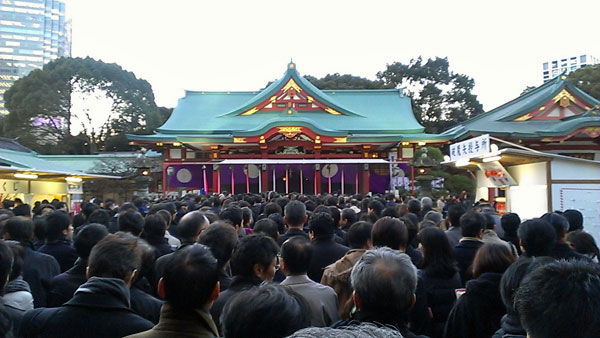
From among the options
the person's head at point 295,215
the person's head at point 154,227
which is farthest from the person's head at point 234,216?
the person's head at point 154,227

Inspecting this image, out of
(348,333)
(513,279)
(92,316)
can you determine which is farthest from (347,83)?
(348,333)

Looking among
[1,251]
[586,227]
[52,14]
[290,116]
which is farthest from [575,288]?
[52,14]

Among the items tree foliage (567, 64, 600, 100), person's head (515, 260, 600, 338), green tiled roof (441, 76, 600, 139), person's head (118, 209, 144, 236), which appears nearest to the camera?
person's head (515, 260, 600, 338)

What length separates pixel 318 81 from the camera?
1737 inches

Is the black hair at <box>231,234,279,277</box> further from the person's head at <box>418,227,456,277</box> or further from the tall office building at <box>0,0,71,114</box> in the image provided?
the tall office building at <box>0,0,71,114</box>

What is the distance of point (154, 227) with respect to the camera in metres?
4.50

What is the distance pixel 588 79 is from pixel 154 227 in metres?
35.1

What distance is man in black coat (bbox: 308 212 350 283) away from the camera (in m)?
4.05

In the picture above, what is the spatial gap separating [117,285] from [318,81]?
141 ft

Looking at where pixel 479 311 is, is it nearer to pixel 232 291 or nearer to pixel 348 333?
pixel 232 291

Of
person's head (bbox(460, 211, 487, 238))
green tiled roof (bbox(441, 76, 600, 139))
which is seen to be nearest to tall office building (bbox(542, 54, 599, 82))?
green tiled roof (bbox(441, 76, 600, 139))

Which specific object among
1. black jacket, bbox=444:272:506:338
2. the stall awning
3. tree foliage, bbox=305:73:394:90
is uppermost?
tree foliage, bbox=305:73:394:90

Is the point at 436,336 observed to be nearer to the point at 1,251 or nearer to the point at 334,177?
the point at 1,251

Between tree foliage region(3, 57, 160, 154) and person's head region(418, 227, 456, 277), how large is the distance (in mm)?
36357
